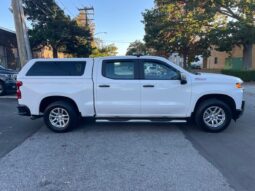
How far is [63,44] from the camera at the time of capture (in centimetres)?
3105

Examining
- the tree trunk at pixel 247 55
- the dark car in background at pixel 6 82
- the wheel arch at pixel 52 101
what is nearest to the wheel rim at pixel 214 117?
the wheel arch at pixel 52 101

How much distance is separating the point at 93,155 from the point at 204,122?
9.62 ft

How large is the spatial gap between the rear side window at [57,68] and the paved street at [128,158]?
152cm

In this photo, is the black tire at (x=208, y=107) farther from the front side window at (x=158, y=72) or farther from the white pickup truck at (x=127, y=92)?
the front side window at (x=158, y=72)

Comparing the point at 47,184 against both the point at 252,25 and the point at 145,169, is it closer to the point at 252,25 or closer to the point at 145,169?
the point at 145,169

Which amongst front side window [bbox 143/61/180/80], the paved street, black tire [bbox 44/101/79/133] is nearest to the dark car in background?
the paved street

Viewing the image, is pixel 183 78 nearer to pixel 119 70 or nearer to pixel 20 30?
pixel 119 70

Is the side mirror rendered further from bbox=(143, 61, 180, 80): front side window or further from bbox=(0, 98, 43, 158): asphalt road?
bbox=(0, 98, 43, 158): asphalt road

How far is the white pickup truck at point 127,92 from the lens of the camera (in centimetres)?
581

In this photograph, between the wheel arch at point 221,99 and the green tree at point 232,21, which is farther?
the green tree at point 232,21

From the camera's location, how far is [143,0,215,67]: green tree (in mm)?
22438

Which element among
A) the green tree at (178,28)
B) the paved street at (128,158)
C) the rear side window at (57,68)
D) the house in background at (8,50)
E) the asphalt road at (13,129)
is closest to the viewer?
the paved street at (128,158)

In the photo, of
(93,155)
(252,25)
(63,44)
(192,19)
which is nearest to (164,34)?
(192,19)

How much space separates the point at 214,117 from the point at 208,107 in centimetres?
32
